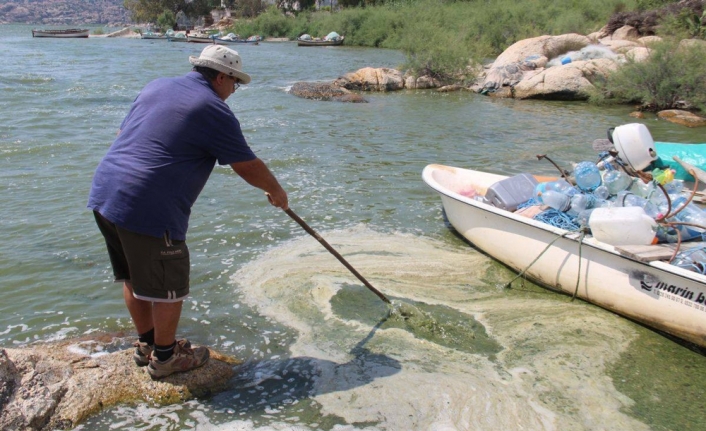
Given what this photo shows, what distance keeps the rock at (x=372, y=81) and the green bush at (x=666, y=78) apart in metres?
7.05

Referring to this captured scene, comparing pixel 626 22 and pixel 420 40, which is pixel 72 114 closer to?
pixel 420 40

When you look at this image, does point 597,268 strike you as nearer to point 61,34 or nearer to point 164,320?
point 164,320

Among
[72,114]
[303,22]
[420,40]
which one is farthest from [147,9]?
[72,114]

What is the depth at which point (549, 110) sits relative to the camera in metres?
16.4

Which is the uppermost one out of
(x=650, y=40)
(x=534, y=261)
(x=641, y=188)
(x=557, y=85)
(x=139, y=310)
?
(x=650, y=40)

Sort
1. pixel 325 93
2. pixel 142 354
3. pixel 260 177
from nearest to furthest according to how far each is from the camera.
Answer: pixel 260 177 < pixel 142 354 < pixel 325 93

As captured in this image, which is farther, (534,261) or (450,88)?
(450,88)

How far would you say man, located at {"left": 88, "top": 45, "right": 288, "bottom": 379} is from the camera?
3078 mm

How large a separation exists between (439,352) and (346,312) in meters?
0.94

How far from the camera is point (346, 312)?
4914 mm

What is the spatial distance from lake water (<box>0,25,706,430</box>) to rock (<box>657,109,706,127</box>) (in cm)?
541

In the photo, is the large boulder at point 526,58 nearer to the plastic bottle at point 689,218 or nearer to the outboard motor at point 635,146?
the outboard motor at point 635,146

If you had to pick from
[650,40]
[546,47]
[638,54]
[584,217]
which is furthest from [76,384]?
[546,47]

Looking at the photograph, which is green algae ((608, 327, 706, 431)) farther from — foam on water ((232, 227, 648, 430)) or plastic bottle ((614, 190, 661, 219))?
plastic bottle ((614, 190, 661, 219))
